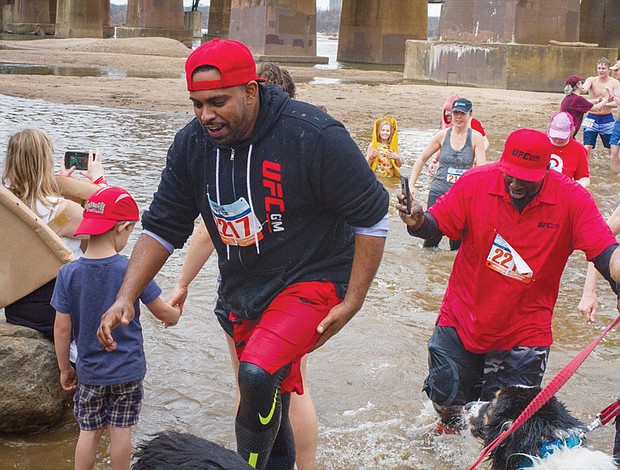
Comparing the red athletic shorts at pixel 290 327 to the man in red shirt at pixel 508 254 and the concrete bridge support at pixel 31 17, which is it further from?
the concrete bridge support at pixel 31 17

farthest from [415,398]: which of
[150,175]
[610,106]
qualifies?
[610,106]

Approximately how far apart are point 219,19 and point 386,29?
2946 cm

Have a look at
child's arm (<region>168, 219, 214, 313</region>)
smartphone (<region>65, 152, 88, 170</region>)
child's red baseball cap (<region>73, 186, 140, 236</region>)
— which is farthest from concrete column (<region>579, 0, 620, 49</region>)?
child's red baseball cap (<region>73, 186, 140, 236</region>)

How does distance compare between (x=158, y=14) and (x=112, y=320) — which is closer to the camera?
(x=112, y=320)

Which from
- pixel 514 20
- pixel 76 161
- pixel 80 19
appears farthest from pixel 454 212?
pixel 80 19

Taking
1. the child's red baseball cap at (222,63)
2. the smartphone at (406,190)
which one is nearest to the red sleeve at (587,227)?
the smartphone at (406,190)

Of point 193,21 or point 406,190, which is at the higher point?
point 193,21

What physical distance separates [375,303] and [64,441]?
11.6 ft


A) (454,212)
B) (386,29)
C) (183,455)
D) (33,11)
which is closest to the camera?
(183,455)

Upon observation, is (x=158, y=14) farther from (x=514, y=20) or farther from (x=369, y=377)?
(x=369, y=377)

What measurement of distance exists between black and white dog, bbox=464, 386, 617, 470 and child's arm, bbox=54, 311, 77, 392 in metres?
2.01

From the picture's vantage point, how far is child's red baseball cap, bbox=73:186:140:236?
4.12 m

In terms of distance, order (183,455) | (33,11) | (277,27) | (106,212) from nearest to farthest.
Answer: (183,455), (106,212), (277,27), (33,11)

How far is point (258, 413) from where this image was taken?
374 centimetres
